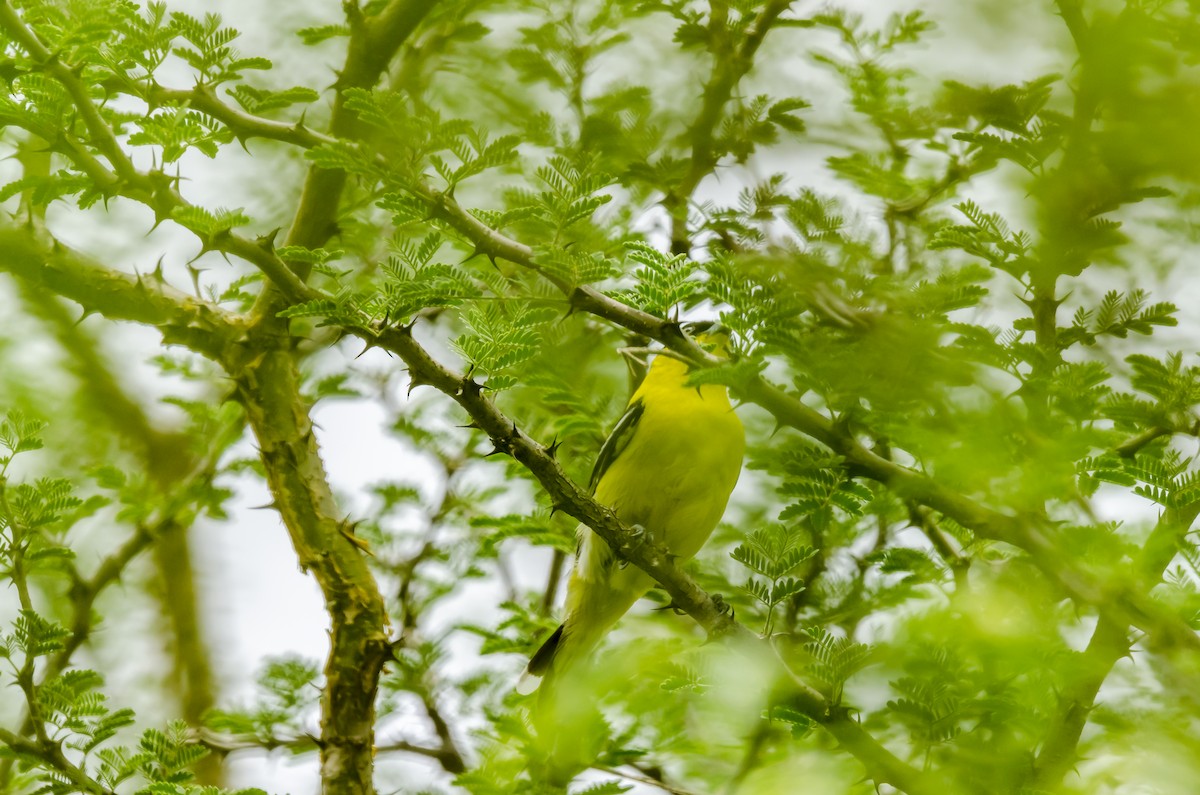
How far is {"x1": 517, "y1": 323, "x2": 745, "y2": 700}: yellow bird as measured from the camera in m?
4.76

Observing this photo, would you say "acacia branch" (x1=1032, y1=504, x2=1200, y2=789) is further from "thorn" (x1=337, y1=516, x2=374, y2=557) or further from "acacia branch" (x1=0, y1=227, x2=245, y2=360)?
"acacia branch" (x1=0, y1=227, x2=245, y2=360)

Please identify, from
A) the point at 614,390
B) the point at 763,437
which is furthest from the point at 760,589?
the point at 614,390

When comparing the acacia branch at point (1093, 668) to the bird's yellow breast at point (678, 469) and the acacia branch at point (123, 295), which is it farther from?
the acacia branch at point (123, 295)

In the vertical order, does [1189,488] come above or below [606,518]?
below

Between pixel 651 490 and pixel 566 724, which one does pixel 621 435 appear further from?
pixel 566 724

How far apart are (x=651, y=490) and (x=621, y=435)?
0.91 ft

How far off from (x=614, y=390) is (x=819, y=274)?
3.17 metres

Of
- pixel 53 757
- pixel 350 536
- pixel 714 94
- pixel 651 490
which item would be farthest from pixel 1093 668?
pixel 53 757

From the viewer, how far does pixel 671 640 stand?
4.16 meters

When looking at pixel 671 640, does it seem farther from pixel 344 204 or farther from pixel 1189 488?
pixel 344 204

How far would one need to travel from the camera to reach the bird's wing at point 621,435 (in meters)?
4.88

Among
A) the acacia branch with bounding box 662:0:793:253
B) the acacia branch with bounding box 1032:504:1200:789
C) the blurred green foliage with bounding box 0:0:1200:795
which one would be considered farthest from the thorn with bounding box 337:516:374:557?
the acacia branch with bounding box 1032:504:1200:789

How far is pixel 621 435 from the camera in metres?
4.91

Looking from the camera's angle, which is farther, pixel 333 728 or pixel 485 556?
pixel 485 556
